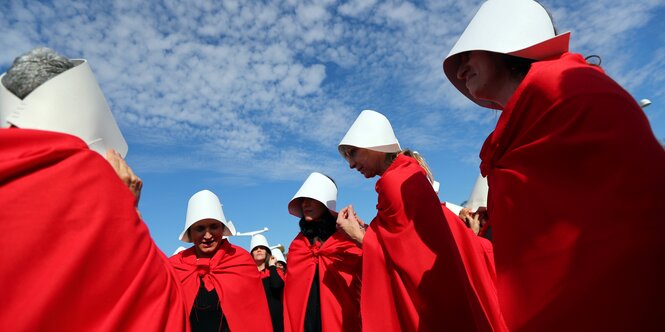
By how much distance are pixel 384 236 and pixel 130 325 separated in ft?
7.19

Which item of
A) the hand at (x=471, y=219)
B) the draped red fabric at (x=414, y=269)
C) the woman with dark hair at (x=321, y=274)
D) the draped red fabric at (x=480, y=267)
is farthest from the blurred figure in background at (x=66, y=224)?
the hand at (x=471, y=219)

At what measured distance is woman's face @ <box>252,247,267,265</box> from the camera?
918cm

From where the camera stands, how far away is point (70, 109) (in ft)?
6.34

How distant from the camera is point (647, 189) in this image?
4.29ft

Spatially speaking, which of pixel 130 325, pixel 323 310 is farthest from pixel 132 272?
pixel 323 310

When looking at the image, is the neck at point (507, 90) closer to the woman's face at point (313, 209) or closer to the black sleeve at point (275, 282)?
the woman's face at point (313, 209)

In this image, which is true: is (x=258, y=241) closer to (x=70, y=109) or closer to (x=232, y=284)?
(x=232, y=284)

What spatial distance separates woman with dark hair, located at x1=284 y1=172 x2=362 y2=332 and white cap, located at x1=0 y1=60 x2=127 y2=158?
3.02m

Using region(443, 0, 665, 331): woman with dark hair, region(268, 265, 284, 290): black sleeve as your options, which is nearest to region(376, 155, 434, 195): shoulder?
region(443, 0, 665, 331): woman with dark hair

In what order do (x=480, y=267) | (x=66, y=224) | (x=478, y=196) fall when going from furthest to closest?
1. (x=478, y=196)
2. (x=480, y=267)
3. (x=66, y=224)

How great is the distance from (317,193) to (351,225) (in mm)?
1511

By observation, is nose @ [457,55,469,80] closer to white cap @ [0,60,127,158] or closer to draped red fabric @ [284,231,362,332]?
white cap @ [0,60,127,158]

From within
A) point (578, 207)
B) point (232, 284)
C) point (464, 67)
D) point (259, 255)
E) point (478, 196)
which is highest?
point (259, 255)

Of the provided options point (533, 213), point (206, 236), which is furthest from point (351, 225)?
point (533, 213)
